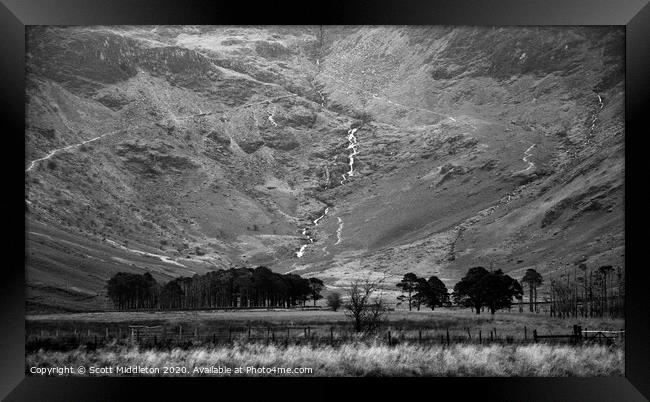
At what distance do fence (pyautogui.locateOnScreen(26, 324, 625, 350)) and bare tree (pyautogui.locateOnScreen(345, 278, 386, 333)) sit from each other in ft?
1.15

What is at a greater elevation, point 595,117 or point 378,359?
point 595,117

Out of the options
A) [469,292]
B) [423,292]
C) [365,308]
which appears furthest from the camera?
[423,292]

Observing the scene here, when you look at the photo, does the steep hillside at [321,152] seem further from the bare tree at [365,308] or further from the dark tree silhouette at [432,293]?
the bare tree at [365,308]

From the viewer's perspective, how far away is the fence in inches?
735

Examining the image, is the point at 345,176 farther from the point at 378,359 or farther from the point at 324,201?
the point at 378,359

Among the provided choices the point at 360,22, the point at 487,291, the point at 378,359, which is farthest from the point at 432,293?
the point at 360,22

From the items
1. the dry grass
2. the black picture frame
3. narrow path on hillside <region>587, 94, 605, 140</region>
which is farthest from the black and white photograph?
the black picture frame

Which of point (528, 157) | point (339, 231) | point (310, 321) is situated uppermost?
point (528, 157)

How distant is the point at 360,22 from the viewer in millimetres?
15484

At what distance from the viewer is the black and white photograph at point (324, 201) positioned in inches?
730

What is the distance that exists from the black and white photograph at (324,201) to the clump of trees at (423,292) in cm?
9

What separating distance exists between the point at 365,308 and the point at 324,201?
23.6ft

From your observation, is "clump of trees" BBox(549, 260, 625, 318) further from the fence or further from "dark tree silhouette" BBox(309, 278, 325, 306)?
"dark tree silhouette" BBox(309, 278, 325, 306)

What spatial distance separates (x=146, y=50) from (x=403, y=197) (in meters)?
11.6
